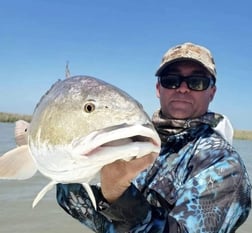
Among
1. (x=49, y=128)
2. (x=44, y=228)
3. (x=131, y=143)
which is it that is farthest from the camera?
(x=44, y=228)

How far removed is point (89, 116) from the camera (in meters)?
1.63

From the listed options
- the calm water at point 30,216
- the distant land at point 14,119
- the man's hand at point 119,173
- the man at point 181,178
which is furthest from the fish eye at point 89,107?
the distant land at point 14,119

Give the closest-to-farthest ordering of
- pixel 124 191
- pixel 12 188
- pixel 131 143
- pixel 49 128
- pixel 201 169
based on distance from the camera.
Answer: pixel 131 143, pixel 49 128, pixel 124 191, pixel 201 169, pixel 12 188

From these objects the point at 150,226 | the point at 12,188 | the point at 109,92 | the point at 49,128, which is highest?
the point at 109,92

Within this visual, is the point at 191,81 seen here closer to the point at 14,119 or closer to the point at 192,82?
the point at 192,82

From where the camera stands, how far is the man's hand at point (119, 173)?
1.77m

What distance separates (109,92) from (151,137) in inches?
11.5

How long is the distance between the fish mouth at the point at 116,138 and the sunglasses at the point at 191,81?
1.89 meters

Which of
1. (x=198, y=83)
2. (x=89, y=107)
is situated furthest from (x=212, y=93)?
(x=89, y=107)

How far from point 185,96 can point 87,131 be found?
1965 millimetres

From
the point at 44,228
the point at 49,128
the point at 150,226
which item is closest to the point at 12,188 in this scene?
the point at 44,228

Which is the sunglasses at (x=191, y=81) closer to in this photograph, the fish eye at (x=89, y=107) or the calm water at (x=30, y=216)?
the fish eye at (x=89, y=107)

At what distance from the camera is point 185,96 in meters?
3.46

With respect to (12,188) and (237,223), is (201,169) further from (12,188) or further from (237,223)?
(12,188)
